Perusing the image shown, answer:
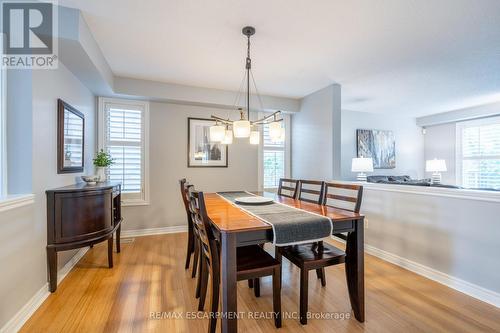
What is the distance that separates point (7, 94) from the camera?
1.83m

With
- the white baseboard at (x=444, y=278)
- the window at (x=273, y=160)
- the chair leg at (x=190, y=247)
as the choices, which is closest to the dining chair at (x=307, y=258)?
the chair leg at (x=190, y=247)

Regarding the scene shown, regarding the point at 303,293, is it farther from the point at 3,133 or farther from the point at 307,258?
the point at 3,133

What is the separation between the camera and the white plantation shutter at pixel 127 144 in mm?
3566

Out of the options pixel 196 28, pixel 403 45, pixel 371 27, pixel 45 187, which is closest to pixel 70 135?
pixel 45 187

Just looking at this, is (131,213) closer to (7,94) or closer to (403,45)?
(7,94)

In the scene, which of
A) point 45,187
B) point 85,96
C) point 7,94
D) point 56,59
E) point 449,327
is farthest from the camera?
point 85,96

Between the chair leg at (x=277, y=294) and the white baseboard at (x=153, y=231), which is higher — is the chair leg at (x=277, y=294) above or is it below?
above

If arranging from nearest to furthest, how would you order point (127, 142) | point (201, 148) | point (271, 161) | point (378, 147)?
point (127, 142) → point (201, 148) → point (271, 161) → point (378, 147)

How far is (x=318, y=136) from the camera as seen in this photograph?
393cm

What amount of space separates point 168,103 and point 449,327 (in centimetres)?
418

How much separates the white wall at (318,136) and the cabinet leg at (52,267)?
348 centimetres

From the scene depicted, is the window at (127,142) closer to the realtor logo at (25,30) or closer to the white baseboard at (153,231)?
the white baseboard at (153,231)

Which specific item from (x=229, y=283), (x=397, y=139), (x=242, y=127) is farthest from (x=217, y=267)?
(x=397, y=139)

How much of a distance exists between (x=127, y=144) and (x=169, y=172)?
0.77 metres
